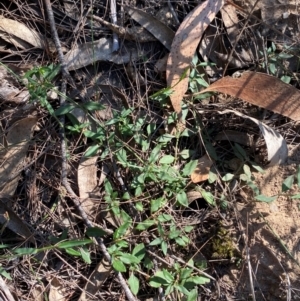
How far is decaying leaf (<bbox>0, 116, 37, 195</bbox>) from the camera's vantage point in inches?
103

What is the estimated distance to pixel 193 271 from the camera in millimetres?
2631

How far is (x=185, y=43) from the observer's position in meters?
2.75

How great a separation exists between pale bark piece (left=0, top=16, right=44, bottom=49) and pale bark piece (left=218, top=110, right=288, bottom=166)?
1.02 meters

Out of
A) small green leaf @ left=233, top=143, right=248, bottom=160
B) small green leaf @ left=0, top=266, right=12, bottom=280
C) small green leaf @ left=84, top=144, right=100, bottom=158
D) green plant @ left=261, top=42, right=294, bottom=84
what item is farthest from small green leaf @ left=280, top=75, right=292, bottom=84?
small green leaf @ left=0, top=266, right=12, bottom=280

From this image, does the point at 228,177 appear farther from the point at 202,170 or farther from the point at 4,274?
the point at 4,274

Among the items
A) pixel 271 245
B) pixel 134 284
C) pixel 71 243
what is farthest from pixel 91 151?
pixel 271 245

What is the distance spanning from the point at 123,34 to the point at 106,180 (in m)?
0.74

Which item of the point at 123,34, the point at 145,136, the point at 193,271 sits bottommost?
the point at 193,271

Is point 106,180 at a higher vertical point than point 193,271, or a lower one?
higher

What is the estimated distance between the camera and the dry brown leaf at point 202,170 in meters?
2.68

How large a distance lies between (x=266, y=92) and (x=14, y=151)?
1.28 metres

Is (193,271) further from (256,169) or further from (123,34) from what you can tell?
(123,34)

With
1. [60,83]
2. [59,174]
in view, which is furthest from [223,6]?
[59,174]

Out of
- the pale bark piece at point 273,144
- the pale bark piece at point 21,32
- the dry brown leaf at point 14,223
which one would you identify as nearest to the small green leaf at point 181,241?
the pale bark piece at point 273,144
